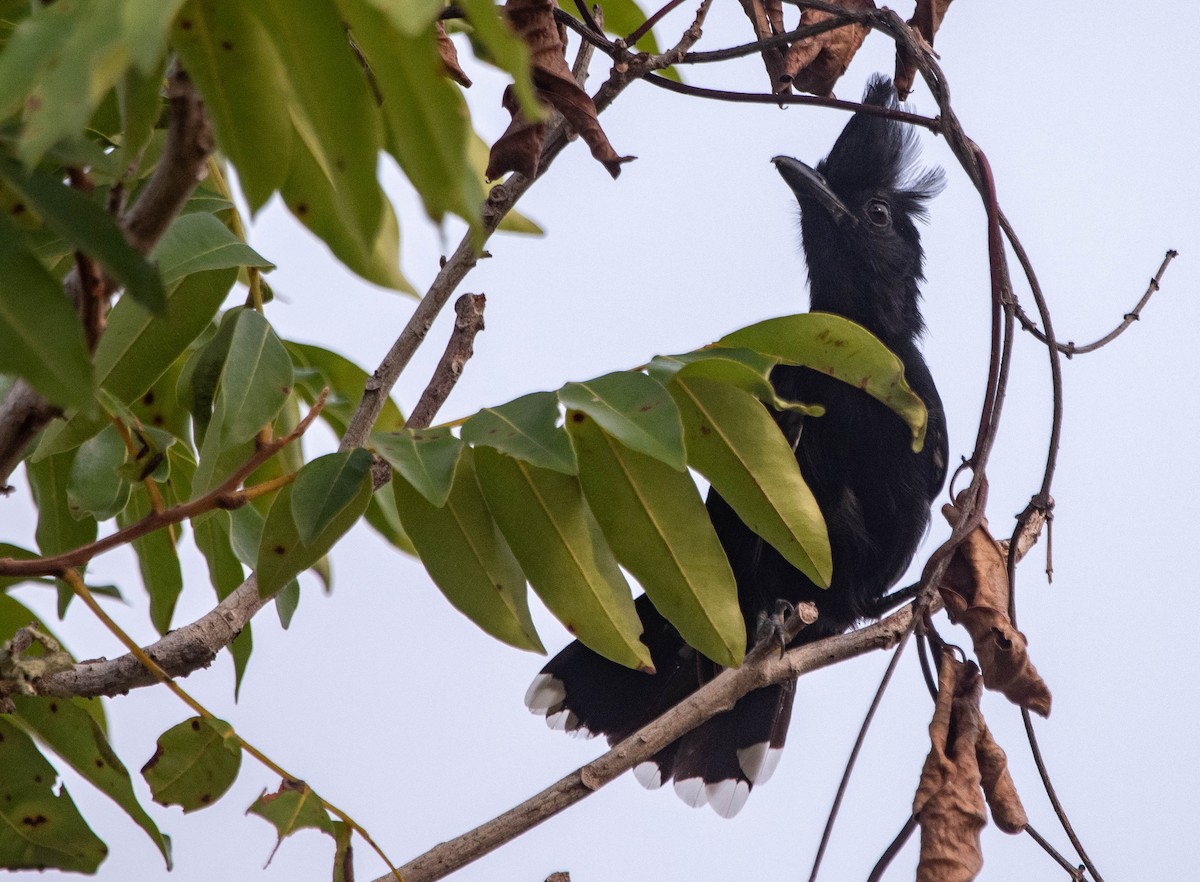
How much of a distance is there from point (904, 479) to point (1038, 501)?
68.3 inches

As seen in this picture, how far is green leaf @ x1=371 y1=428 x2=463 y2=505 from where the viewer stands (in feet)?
4.45

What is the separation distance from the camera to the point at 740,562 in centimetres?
389

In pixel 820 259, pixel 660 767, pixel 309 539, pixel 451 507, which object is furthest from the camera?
pixel 820 259

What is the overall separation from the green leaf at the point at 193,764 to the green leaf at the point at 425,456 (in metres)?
0.52

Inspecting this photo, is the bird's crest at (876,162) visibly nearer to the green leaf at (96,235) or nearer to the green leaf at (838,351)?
the green leaf at (838,351)

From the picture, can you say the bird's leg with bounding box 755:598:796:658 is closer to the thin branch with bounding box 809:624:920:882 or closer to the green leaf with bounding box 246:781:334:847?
the thin branch with bounding box 809:624:920:882

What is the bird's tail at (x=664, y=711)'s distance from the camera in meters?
3.43

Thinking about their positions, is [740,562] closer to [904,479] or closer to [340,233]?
[904,479]

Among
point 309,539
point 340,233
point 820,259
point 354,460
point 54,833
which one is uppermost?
point 820,259

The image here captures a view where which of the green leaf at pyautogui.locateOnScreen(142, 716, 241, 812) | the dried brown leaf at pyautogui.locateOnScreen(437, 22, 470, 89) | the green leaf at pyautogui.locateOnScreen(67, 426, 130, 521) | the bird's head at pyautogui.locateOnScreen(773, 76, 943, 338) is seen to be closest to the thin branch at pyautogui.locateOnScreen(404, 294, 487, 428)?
Result: the dried brown leaf at pyautogui.locateOnScreen(437, 22, 470, 89)

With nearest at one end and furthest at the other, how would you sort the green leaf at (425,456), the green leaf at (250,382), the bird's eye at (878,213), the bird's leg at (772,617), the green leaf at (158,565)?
the green leaf at (425,456)
the green leaf at (250,382)
the green leaf at (158,565)
the bird's leg at (772,617)
the bird's eye at (878,213)

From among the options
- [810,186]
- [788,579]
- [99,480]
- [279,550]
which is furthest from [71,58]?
[810,186]

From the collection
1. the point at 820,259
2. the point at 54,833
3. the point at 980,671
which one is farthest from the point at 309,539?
the point at 820,259

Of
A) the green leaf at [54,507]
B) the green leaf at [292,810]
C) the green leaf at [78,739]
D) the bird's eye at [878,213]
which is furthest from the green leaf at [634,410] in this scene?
the bird's eye at [878,213]
